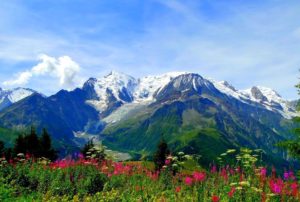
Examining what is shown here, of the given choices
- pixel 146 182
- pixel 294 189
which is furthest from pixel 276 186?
pixel 146 182

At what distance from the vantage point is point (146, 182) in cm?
1706

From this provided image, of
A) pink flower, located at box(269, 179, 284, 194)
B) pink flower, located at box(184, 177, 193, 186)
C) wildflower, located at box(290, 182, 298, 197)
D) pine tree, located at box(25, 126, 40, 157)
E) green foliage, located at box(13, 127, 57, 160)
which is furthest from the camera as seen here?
pine tree, located at box(25, 126, 40, 157)

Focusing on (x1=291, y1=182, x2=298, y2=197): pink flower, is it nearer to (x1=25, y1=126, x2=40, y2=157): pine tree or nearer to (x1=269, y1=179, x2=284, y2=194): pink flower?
(x1=269, y1=179, x2=284, y2=194): pink flower

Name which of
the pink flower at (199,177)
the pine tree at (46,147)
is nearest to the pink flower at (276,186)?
the pink flower at (199,177)

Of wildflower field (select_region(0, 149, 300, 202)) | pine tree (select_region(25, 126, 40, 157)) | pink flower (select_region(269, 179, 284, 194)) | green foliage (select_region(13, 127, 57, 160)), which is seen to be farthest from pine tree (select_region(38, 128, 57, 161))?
pink flower (select_region(269, 179, 284, 194))

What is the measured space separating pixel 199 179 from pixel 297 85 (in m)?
Answer: 12.2

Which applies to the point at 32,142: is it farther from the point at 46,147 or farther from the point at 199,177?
the point at 199,177

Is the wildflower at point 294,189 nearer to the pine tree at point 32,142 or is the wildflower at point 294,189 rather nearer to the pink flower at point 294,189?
the pink flower at point 294,189

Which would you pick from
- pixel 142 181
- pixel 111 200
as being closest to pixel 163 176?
pixel 142 181

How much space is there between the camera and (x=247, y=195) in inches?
511

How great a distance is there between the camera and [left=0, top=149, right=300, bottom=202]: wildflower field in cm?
1370

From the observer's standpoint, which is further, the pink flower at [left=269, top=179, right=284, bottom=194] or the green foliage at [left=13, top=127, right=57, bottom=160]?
the green foliage at [left=13, top=127, right=57, bottom=160]

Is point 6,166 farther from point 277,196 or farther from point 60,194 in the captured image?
point 277,196

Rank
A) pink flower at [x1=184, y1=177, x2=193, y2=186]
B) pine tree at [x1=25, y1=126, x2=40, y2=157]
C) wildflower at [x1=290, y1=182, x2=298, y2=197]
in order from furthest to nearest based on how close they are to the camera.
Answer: pine tree at [x1=25, y1=126, x2=40, y2=157] → pink flower at [x1=184, y1=177, x2=193, y2=186] → wildflower at [x1=290, y1=182, x2=298, y2=197]
